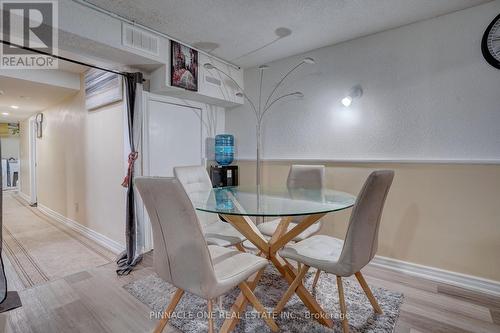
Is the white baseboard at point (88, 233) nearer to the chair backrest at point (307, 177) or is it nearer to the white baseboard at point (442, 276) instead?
the chair backrest at point (307, 177)

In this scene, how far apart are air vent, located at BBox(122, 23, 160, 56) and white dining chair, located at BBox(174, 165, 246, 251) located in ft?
3.98

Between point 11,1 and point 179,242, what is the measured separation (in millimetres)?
2031

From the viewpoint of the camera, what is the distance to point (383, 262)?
8.22 feet

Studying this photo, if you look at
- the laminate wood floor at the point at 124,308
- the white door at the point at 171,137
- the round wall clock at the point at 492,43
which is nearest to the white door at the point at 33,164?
the laminate wood floor at the point at 124,308

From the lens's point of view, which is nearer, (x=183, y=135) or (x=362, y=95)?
(x=362, y=95)

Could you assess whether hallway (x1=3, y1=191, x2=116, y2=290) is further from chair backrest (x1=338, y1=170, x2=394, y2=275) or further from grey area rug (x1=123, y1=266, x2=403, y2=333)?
chair backrest (x1=338, y1=170, x2=394, y2=275)

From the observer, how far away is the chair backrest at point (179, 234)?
115cm

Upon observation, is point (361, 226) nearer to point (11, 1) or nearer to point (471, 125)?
point (471, 125)

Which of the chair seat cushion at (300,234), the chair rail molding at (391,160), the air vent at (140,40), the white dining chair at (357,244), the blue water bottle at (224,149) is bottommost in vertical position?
the chair seat cushion at (300,234)

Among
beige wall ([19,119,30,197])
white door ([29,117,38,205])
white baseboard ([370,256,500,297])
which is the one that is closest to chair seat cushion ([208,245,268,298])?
white baseboard ([370,256,500,297])

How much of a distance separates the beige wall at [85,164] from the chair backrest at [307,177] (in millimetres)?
1914

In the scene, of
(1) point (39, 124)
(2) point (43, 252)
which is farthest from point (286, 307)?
(1) point (39, 124)

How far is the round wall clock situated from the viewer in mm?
2008

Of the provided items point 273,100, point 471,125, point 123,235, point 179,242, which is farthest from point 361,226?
point 123,235
